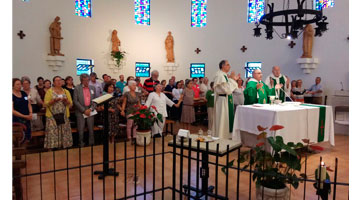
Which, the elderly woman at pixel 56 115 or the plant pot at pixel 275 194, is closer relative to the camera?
the plant pot at pixel 275 194

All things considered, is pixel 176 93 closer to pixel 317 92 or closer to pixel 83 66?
pixel 83 66

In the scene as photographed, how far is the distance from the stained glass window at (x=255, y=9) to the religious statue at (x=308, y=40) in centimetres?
301

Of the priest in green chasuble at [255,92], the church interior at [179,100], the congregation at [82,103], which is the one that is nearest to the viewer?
the church interior at [179,100]

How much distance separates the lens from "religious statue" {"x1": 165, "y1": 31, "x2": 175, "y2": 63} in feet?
48.1

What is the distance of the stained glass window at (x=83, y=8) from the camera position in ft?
41.7

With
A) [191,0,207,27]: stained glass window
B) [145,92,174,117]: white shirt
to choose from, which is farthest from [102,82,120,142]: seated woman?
[191,0,207,27]: stained glass window

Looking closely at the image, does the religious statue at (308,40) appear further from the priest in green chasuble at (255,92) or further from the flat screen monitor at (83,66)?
the flat screen monitor at (83,66)

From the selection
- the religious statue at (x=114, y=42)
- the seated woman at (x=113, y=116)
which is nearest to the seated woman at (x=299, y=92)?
the seated woman at (x=113, y=116)

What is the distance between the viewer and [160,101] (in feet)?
25.7

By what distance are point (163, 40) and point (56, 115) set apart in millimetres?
9116

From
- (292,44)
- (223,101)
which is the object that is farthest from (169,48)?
(223,101)

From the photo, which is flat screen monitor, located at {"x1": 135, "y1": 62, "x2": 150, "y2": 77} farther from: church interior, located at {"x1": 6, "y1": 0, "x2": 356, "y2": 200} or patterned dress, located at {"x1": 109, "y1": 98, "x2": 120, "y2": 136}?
patterned dress, located at {"x1": 109, "y1": 98, "x2": 120, "y2": 136}

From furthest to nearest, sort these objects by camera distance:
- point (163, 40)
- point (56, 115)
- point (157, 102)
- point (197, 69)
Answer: point (197, 69) → point (163, 40) → point (157, 102) → point (56, 115)

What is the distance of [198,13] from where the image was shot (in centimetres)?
1522
